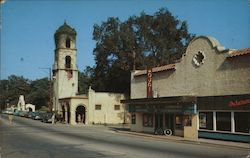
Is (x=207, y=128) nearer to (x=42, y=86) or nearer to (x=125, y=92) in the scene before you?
(x=125, y=92)

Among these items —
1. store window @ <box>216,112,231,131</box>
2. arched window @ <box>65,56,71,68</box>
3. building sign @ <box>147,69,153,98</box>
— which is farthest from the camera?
arched window @ <box>65,56,71,68</box>

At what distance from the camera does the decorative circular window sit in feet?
100

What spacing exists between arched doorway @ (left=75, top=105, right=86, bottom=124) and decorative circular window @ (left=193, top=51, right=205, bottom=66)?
3076 cm

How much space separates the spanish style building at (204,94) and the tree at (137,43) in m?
19.1

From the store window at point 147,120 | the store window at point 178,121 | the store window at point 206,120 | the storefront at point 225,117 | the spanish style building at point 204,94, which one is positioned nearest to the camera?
the storefront at point 225,117

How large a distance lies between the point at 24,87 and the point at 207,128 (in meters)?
123

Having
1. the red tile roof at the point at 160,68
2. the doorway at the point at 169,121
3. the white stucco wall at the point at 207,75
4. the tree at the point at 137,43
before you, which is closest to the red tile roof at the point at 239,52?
the white stucco wall at the point at 207,75

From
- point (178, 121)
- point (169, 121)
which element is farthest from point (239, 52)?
point (169, 121)

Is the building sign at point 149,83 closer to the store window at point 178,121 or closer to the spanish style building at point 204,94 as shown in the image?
the spanish style building at point 204,94

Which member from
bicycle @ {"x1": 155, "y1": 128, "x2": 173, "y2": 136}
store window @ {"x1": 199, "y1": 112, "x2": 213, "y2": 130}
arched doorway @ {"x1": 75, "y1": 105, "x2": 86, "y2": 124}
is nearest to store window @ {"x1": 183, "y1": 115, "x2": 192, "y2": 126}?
store window @ {"x1": 199, "y1": 112, "x2": 213, "y2": 130}

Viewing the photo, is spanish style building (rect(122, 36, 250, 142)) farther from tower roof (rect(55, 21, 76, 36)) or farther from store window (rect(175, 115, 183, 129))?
tower roof (rect(55, 21, 76, 36))

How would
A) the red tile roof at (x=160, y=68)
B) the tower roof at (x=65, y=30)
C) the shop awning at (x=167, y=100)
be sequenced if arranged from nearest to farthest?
1. the shop awning at (x=167, y=100)
2. the red tile roof at (x=160, y=68)
3. the tower roof at (x=65, y=30)

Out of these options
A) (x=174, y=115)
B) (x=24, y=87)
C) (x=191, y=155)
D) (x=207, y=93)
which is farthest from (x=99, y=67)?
(x=24, y=87)

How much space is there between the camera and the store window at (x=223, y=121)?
87.9 feet
